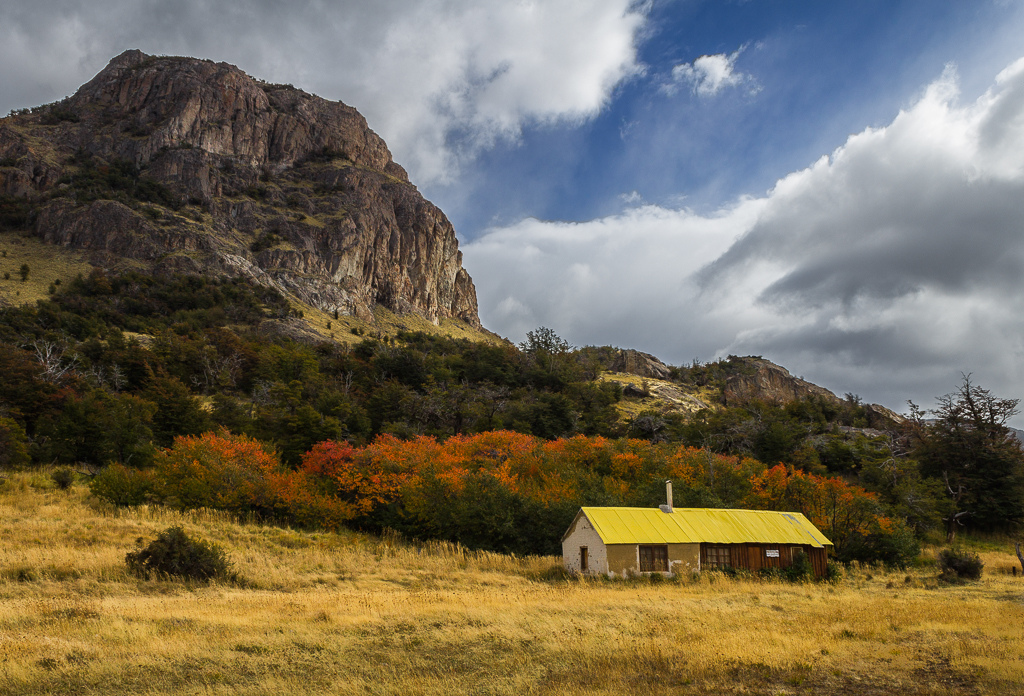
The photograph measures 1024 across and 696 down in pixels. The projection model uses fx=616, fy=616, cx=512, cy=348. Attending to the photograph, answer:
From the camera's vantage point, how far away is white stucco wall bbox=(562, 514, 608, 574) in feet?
82.0

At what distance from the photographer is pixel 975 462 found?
164 ft

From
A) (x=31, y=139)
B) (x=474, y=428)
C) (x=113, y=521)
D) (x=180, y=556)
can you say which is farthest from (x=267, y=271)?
(x=180, y=556)

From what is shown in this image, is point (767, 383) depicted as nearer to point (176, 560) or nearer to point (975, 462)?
point (975, 462)

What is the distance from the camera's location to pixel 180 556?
20.2m

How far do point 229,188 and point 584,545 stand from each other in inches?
5015

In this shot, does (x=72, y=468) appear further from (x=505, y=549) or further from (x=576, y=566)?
(x=576, y=566)

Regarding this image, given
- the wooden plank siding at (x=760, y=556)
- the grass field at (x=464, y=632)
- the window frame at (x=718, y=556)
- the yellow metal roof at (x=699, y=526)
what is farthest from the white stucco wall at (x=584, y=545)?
the window frame at (x=718, y=556)

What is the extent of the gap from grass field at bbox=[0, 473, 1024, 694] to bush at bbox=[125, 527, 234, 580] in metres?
0.61

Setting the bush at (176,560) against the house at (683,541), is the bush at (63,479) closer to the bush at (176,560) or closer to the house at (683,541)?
the bush at (176,560)

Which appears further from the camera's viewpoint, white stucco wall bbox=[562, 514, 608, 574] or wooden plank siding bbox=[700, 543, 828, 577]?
wooden plank siding bbox=[700, 543, 828, 577]

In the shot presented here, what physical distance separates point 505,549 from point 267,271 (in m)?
96.0

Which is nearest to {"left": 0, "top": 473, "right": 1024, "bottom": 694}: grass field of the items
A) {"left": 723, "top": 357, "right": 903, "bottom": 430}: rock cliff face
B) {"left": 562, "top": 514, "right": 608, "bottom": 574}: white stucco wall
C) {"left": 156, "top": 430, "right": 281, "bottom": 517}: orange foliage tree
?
{"left": 562, "top": 514, "right": 608, "bottom": 574}: white stucco wall

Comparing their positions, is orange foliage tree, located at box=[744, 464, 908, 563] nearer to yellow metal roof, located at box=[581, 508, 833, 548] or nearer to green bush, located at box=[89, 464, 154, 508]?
yellow metal roof, located at box=[581, 508, 833, 548]

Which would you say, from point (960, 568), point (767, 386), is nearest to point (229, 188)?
point (767, 386)
